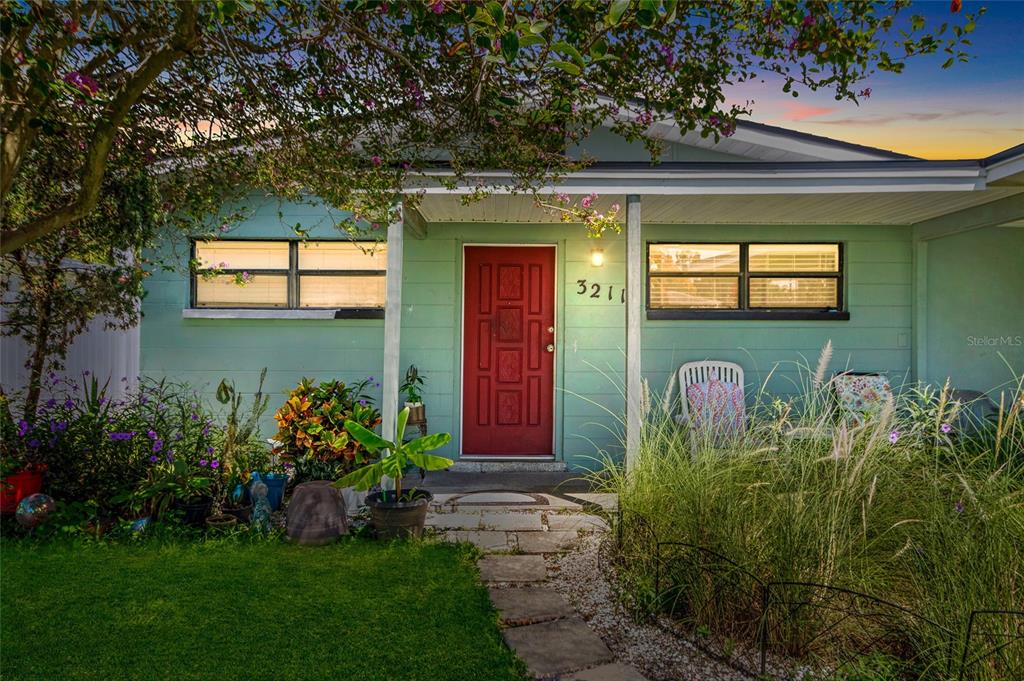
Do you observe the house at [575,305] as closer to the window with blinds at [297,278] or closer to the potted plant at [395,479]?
the window with blinds at [297,278]

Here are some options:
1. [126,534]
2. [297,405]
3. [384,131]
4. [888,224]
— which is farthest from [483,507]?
[888,224]

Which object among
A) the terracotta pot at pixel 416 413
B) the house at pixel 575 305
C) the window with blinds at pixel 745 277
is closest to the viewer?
the terracotta pot at pixel 416 413

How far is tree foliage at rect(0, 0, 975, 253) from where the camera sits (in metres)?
2.78

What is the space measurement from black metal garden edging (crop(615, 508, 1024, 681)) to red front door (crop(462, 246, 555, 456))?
3.78m

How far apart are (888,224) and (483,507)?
4830 millimetres

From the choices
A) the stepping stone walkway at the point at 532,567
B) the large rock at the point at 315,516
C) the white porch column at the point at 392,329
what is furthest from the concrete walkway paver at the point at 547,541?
the white porch column at the point at 392,329

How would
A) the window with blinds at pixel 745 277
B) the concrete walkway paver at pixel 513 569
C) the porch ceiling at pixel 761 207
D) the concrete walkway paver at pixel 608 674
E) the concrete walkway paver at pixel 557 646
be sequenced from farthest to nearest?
the window with blinds at pixel 745 277, the porch ceiling at pixel 761 207, the concrete walkway paver at pixel 513 569, the concrete walkway paver at pixel 557 646, the concrete walkway paver at pixel 608 674

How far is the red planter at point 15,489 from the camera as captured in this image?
4.50m

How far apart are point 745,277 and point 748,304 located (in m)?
0.27

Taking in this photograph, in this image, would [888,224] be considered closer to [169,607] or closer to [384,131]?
[384,131]

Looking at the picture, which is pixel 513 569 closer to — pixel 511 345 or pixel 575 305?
pixel 511 345

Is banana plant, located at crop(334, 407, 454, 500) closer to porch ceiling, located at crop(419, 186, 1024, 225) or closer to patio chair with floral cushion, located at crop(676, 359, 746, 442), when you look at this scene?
porch ceiling, located at crop(419, 186, 1024, 225)

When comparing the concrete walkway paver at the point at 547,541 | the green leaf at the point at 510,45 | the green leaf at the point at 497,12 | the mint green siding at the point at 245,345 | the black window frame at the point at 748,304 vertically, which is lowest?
the concrete walkway paver at the point at 547,541

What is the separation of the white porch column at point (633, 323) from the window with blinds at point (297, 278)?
2.49 m
